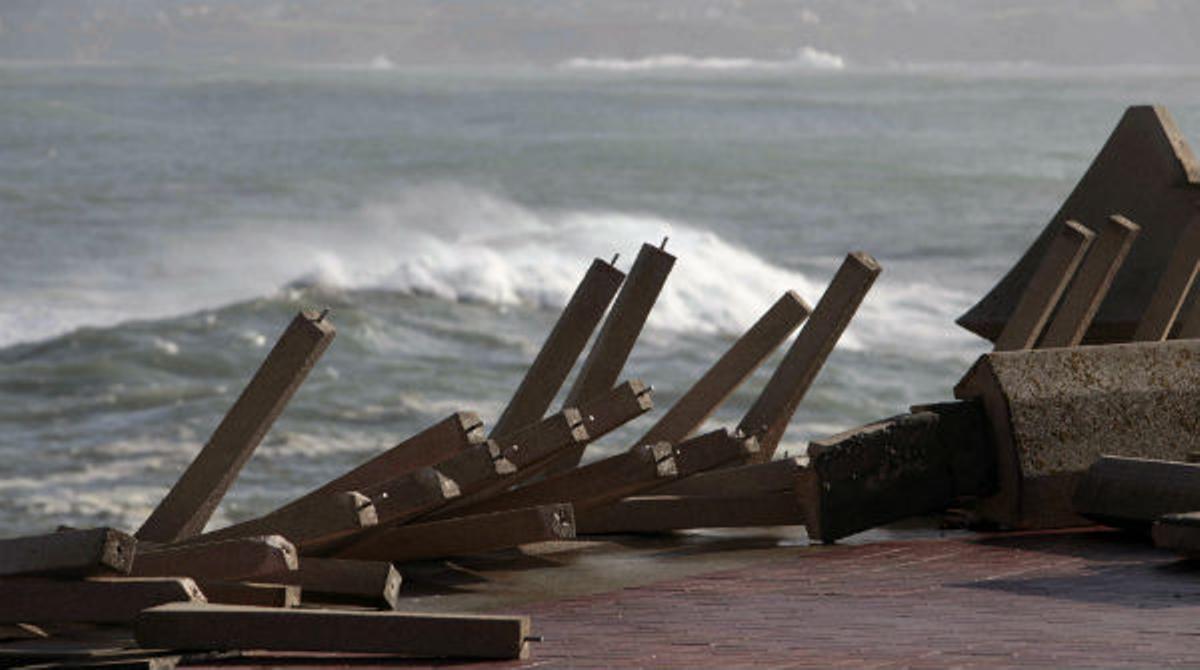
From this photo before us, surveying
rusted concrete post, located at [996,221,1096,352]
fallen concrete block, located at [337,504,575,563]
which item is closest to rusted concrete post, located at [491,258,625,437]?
fallen concrete block, located at [337,504,575,563]

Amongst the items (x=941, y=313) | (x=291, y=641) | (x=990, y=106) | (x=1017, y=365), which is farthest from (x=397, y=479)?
(x=990, y=106)

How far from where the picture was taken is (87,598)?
564cm

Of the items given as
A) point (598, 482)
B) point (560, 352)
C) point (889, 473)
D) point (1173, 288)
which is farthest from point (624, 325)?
point (1173, 288)

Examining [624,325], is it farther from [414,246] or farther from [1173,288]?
[414,246]

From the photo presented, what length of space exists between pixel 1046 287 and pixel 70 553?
4.04 meters

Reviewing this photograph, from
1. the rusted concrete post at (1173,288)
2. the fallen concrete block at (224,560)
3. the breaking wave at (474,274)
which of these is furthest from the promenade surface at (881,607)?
the breaking wave at (474,274)

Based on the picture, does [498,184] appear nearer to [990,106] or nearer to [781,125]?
[781,125]

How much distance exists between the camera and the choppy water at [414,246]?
29078mm

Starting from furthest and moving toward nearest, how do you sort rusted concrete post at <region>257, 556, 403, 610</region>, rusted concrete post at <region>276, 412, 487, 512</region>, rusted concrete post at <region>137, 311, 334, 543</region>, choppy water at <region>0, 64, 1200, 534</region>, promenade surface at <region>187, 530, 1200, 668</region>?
1. choppy water at <region>0, 64, 1200, 534</region>
2. rusted concrete post at <region>276, 412, 487, 512</region>
3. rusted concrete post at <region>137, 311, 334, 543</region>
4. rusted concrete post at <region>257, 556, 403, 610</region>
5. promenade surface at <region>187, 530, 1200, 668</region>

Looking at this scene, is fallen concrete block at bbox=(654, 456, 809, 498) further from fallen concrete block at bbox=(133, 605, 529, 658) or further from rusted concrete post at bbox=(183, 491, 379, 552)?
fallen concrete block at bbox=(133, 605, 529, 658)

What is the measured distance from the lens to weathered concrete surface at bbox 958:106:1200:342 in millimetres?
9047

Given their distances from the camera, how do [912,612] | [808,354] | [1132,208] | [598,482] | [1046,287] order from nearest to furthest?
[912,612], [598,482], [808,354], [1046,287], [1132,208]

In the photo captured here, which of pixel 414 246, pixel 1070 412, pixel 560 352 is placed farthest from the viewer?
pixel 414 246

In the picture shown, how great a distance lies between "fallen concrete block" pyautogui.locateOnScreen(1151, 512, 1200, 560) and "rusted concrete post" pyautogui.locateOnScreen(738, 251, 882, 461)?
1828 mm
